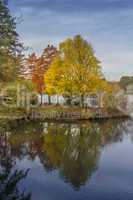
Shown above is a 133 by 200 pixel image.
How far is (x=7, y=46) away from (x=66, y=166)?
22.8 feet

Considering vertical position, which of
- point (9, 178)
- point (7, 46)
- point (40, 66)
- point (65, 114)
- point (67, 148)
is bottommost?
point (9, 178)

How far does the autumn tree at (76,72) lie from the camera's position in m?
55.4

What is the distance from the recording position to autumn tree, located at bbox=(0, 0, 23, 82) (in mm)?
18141

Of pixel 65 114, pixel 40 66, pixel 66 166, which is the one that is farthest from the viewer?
pixel 40 66

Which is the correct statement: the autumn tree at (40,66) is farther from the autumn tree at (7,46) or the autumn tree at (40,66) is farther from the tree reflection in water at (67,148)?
the autumn tree at (7,46)

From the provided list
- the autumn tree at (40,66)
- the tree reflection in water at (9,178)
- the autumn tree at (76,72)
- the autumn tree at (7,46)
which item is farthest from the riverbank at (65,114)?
the autumn tree at (7,46)

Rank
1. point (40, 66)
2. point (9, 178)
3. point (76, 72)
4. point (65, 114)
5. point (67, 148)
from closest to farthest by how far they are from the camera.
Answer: point (9, 178) → point (67, 148) → point (65, 114) → point (76, 72) → point (40, 66)

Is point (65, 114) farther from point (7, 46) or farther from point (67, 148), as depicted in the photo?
point (7, 46)

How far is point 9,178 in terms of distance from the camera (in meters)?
17.9

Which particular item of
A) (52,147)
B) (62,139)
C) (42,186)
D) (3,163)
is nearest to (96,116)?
(62,139)

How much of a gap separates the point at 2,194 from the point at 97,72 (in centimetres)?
4207

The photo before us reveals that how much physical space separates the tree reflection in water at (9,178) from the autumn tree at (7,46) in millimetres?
4497

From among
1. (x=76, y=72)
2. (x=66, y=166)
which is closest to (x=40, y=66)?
(x=76, y=72)

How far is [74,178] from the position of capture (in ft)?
59.8
